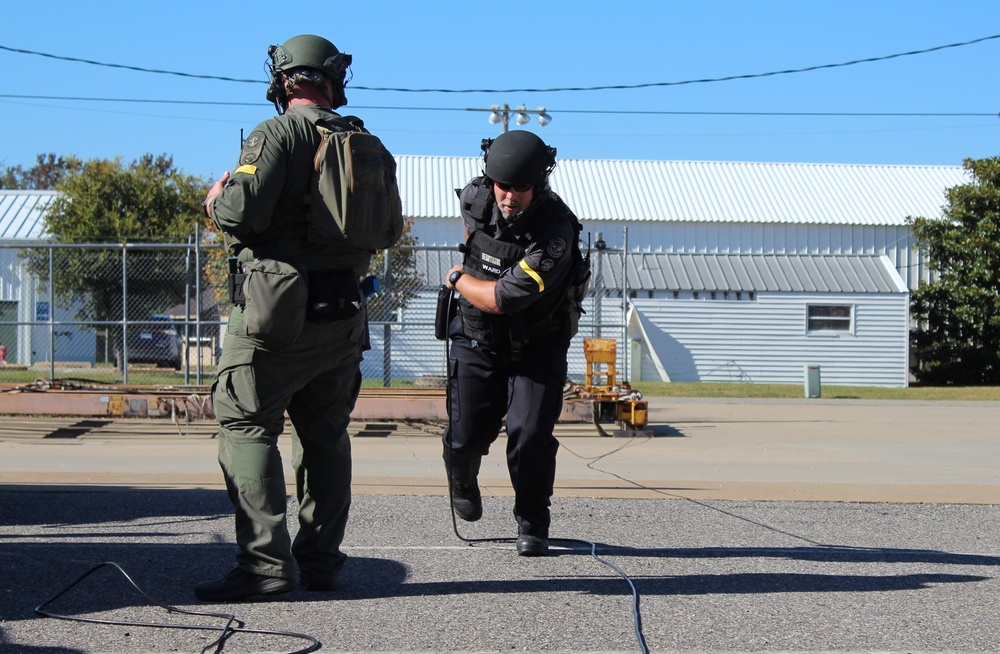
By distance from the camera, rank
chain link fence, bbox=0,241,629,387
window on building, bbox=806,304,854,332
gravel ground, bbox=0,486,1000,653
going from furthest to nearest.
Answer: window on building, bbox=806,304,854,332, chain link fence, bbox=0,241,629,387, gravel ground, bbox=0,486,1000,653

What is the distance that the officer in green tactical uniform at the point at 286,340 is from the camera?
3744 mm

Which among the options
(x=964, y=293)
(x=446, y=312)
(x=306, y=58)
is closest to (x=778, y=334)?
(x=964, y=293)

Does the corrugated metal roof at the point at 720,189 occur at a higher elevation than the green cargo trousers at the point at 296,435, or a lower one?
higher

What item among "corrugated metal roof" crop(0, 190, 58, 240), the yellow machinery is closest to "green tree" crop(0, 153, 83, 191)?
"corrugated metal roof" crop(0, 190, 58, 240)

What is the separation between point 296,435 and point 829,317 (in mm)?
26858

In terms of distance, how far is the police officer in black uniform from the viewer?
15.1ft

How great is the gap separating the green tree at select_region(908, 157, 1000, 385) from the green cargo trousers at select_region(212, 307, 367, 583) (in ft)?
91.8

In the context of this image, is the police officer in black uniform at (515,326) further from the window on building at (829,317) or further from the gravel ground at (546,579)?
the window on building at (829,317)

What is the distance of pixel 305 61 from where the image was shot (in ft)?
13.1

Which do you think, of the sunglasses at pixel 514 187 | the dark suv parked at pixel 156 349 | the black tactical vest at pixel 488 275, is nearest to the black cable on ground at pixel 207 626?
the black tactical vest at pixel 488 275

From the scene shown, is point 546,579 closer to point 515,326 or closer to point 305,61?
point 515,326

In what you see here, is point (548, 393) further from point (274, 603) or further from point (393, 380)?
point (393, 380)

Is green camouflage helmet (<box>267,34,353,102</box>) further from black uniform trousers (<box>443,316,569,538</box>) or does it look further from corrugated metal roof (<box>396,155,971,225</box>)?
corrugated metal roof (<box>396,155,971,225</box>)

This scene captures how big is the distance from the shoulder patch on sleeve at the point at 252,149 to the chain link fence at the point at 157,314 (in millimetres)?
11509
